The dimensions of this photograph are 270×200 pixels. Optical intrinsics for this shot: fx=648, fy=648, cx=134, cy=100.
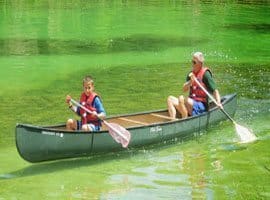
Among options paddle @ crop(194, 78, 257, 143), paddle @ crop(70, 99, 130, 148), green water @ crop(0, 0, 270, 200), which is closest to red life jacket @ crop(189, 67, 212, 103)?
paddle @ crop(194, 78, 257, 143)

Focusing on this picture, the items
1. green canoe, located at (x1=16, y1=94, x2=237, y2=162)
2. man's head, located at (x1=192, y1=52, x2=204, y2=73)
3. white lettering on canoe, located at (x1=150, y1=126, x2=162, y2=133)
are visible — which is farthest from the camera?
man's head, located at (x1=192, y1=52, x2=204, y2=73)

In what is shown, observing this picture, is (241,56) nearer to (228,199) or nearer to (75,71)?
(75,71)

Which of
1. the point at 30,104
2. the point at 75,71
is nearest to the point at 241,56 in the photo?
the point at 75,71

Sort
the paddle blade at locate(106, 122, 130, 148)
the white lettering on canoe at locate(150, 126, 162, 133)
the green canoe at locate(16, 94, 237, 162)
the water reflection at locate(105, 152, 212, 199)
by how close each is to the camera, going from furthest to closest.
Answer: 1. the white lettering on canoe at locate(150, 126, 162, 133)
2. the paddle blade at locate(106, 122, 130, 148)
3. the green canoe at locate(16, 94, 237, 162)
4. the water reflection at locate(105, 152, 212, 199)

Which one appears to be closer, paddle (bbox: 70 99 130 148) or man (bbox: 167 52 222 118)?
paddle (bbox: 70 99 130 148)

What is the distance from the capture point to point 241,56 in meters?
23.2

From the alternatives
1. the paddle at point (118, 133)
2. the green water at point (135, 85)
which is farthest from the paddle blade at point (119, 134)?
the green water at point (135, 85)

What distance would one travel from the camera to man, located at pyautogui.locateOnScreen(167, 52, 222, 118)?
11.5 meters

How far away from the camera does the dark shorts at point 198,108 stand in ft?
38.1

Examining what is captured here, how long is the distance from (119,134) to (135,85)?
7.32m

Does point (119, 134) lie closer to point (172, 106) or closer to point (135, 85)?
point (172, 106)

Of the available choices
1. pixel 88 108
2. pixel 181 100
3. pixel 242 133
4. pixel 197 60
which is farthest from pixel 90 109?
pixel 242 133

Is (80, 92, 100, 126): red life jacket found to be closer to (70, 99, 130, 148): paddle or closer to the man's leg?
(70, 99, 130, 148): paddle

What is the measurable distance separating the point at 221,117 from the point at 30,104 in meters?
→ 4.50
